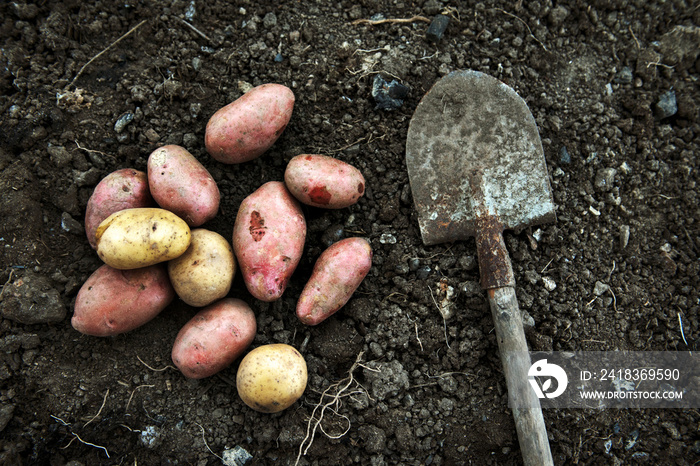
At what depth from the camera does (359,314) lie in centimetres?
190

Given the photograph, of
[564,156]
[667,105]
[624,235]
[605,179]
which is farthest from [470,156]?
[667,105]

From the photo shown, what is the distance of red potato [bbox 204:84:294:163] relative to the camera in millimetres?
1809

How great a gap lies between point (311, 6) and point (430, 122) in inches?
30.4

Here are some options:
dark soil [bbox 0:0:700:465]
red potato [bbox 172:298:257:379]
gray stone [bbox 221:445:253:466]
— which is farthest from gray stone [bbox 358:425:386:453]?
red potato [bbox 172:298:257:379]

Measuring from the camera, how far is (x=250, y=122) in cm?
181

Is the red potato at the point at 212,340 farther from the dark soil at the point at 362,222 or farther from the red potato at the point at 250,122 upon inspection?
the red potato at the point at 250,122

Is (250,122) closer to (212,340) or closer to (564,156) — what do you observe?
(212,340)

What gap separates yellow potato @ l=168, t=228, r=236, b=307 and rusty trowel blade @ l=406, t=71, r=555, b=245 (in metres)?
0.85

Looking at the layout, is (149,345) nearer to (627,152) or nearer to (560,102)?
(560,102)

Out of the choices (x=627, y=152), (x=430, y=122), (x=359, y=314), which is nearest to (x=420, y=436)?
(x=359, y=314)

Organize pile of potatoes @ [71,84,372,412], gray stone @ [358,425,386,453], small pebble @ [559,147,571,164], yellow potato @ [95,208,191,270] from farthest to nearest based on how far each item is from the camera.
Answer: small pebble @ [559,147,571,164]
gray stone @ [358,425,386,453]
pile of potatoes @ [71,84,372,412]
yellow potato @ [95,208,191,270]

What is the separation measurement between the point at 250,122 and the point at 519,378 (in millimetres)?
1439

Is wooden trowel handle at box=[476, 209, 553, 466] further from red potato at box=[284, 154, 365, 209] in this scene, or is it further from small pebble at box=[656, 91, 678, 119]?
small pebble at box=[656, 91, 678, 119]

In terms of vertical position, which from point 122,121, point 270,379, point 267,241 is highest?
point 122,121
